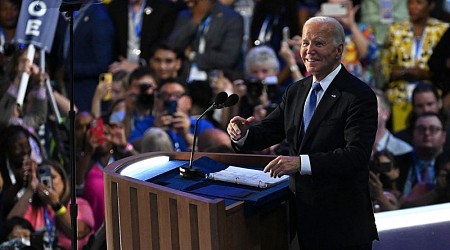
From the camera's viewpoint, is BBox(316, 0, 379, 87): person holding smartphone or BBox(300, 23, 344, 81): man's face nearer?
BBox(300, 23, 344, 81): man's face

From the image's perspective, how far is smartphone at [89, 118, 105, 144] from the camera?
16.0 ft

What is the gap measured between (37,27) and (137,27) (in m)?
0.66

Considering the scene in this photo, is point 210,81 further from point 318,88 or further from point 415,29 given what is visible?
point 318,88

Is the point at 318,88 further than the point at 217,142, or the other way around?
the point at 217,142

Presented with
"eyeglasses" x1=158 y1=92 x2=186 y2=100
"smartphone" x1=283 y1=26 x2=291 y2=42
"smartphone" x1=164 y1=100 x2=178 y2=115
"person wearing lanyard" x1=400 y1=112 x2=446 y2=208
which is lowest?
"person wearing lanyard" x1=400 y1=112 x2=446 y2=208

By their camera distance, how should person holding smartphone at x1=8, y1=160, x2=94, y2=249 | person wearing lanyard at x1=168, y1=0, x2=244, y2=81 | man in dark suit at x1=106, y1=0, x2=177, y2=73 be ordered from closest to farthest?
1. person holding smartphone at x1=8, y1=160, x2=94, y2=249
2. man in dark suit at x1=106, y1=0, x2=177, y2=73
3. person wearing lanyard at x1=168, y1=0, x2=244, y2=81

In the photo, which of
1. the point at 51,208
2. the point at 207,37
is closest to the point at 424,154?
the point at 207,37

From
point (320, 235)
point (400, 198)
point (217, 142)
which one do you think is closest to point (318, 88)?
point (320, 235)

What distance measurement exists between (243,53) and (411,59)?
127 centimetres

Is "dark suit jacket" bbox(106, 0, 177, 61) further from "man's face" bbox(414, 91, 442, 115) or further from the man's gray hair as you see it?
the man's gray hair

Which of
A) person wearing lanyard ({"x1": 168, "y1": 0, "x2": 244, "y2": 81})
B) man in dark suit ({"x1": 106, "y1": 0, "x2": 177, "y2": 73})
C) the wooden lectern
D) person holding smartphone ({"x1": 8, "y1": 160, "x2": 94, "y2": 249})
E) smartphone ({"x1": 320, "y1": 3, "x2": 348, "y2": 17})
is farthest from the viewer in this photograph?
smartphone ({"x1": 320, "y1": 3, "x2": 348, "y2": 17})

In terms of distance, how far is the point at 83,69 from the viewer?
486 cm

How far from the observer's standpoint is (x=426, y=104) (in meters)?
5.48

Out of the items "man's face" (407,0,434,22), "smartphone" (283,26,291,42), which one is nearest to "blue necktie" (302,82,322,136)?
"smartphone" (283,26,291,42)
